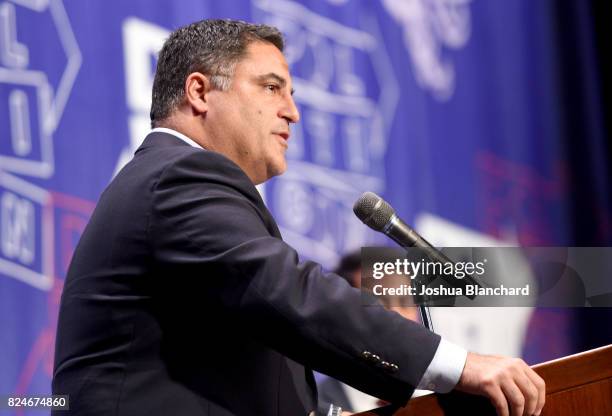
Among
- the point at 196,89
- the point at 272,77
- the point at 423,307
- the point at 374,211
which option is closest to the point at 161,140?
the point at 196,89

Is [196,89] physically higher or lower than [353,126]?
higher

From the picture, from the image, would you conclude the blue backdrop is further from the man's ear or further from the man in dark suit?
the man in dark suit

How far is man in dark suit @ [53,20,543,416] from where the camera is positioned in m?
1.22

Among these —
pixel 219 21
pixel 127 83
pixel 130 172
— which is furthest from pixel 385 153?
pixel 130 172

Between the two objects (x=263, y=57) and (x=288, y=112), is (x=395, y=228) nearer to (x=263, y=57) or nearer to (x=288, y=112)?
(x=288, y=112)

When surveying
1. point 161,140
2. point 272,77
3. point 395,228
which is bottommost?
point 395,228

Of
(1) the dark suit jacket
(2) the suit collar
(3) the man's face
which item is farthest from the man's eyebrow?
(1) the dark suit jacket

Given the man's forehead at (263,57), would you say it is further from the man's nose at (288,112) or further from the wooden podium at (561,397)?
the wooden podium at (561,397)

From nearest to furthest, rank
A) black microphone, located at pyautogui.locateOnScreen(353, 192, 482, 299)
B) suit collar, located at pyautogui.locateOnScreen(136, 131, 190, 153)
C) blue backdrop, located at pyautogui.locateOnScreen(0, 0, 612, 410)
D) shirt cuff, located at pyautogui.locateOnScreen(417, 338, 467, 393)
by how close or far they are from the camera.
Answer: shirt cuff, located at pyautogui.locateOnScreen(417, 338, 467, 393), black microphone, located at pyautogui.locateOnScreen(353, 192, 482, 299), suit collar, located at pyautogui.locateOnScreen(136, 131, 190, 153), blue backdrop, located at pyautogui.locateOnScreen(0, 0, 612, 410)

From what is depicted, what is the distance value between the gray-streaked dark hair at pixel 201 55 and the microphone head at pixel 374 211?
391 mm

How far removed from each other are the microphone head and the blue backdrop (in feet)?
5.00

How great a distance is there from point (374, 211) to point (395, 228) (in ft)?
0.20

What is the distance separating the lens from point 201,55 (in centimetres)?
175

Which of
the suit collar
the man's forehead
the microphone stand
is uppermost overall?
the man's forehead
